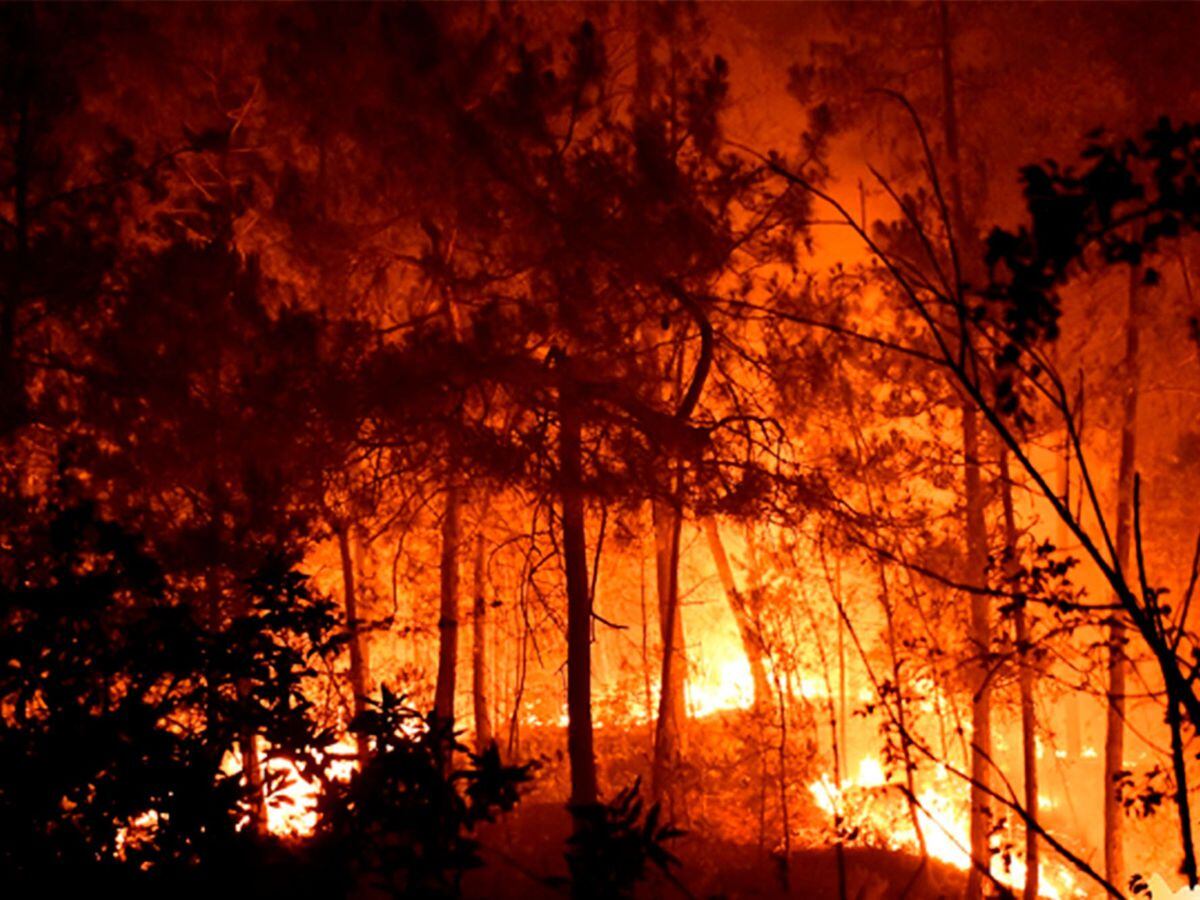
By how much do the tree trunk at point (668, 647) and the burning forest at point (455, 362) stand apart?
47 centimetres

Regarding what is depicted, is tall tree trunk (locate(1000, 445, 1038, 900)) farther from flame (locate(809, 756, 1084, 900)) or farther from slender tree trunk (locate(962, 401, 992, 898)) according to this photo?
flame (locate(809, 756, 1084, 900))

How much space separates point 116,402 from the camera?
8.31 m

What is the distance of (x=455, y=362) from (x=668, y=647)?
15.7ft

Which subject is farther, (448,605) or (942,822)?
(942,822)

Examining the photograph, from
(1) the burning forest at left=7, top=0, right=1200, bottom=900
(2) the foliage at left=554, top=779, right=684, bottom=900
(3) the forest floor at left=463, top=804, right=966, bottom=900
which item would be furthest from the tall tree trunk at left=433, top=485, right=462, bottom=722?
(2) the foliage at left=554, top=779, right=684, bottom=900

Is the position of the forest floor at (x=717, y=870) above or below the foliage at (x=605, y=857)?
below

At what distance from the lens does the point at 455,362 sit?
293 inches

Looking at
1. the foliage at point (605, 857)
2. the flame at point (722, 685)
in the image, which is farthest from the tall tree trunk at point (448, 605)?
the flame at point (722, 685)

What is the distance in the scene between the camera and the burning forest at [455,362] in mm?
3643

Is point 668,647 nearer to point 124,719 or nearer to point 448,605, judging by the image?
point 448,605

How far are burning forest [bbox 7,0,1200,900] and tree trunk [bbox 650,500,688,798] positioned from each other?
1.55 feet

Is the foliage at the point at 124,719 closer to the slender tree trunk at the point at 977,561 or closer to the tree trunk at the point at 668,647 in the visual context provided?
the tree trunk at the point at 668,647

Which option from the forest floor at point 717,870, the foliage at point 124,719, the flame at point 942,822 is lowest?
the flame at point 942,822

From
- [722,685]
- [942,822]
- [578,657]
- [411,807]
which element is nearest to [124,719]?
[411,807]
